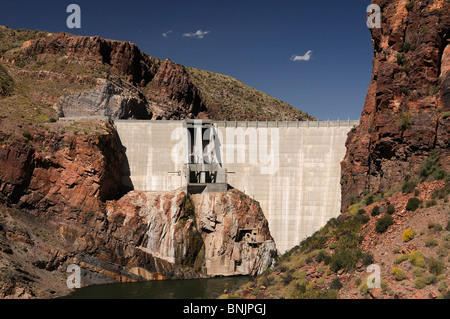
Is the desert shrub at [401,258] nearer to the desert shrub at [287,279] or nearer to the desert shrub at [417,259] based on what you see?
the desert shrub at [417,259]

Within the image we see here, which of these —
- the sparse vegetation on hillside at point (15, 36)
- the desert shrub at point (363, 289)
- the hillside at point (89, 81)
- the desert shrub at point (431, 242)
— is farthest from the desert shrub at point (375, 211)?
the sparse vegetation on hillside at point (15, 36)

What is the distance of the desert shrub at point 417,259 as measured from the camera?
19.9 m

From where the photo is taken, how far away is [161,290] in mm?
41750

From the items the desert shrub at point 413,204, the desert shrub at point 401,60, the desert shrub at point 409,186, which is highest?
the desert shrub at point 401,60

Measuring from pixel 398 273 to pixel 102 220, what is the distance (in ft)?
116

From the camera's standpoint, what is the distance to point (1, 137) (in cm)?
4397

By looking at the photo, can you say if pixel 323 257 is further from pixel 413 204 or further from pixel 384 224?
pixel 413 204

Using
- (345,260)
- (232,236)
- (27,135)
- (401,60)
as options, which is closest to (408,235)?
(345,260)

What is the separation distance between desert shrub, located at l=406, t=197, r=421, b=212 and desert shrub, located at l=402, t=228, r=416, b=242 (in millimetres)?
2192

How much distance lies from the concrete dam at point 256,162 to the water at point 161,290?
12.1 meters
